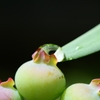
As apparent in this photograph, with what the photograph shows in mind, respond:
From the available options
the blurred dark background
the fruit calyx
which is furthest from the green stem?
the blurred dark background

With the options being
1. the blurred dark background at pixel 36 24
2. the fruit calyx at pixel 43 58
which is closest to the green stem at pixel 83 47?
the fruit calyx at pixel 43 58

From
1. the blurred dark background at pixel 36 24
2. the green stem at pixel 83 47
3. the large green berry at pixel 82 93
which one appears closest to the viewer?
the large green berry at pixel 82 93

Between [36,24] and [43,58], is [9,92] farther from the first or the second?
[36,24]

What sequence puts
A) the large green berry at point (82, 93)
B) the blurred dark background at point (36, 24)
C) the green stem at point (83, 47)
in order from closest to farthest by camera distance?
the large green berry at point (82, 93), the green stem at point (83, 47), the blurred dark background at point (36, 24)

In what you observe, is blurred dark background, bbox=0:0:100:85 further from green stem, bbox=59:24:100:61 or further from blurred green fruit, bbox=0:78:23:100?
blurred green fruit, bbox=0:78:23:100

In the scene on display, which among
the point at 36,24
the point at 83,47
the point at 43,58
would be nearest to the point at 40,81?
the point at 43,58

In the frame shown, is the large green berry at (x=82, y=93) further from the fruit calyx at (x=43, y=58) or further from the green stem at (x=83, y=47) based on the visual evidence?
the green stem at (x=83, y=47)
